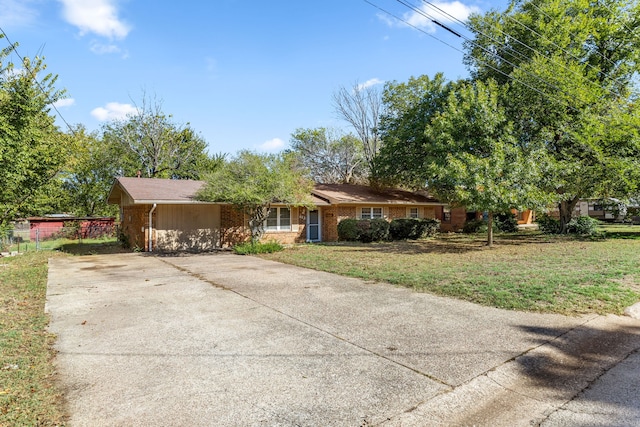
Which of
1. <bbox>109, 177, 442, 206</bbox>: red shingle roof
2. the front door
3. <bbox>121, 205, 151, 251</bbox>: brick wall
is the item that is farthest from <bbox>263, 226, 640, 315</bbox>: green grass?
<bbox>121, 205, 151, 251</bbox>: brick wall

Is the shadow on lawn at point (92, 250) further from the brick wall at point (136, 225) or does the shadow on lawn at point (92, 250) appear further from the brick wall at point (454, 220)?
the brick wall at point (454, 220)

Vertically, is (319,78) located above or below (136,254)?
above

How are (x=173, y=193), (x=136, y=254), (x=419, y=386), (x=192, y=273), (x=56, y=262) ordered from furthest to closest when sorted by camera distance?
1. (x=173, y=193)
2. (x=136, y=254)
3. (x=56, y=262)
4. (x=192, y=273)
5. (x=419, y=386)

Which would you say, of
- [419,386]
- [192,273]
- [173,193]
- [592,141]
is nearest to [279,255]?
[192,273]

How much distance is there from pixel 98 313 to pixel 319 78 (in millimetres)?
13351

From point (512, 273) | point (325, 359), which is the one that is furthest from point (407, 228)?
point (325, 359)

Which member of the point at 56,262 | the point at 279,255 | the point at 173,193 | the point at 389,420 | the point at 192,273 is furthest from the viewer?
the point at 173,193

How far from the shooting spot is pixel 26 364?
4023mm

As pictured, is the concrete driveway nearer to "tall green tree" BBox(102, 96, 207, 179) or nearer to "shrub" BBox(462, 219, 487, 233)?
"shrub" BBox(462, 219, 487, 233)

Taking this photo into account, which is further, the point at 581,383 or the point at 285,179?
the point at 285,179

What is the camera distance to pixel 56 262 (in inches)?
518

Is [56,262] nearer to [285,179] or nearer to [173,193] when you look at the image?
[173,193]

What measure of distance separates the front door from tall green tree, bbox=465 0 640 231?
10.3 m

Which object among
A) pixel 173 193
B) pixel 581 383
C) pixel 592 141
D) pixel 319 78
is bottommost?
pixel 581 383
